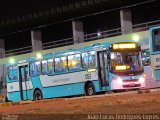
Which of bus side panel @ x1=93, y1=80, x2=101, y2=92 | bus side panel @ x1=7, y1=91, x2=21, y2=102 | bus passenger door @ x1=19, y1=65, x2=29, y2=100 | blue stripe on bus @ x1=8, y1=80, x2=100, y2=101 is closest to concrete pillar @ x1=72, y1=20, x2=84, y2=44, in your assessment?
bus side panel @ x1=7, y1=91, x2=21, y2=102

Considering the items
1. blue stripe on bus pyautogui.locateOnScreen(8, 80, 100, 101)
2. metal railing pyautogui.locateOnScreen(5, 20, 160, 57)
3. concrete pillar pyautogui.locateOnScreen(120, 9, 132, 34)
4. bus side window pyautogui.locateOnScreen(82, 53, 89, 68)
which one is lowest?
blue stripe on bus pyautogui.locateOnScreen(8, 80, 100, 101)

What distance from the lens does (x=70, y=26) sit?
61438 millimetres

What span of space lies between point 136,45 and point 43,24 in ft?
120

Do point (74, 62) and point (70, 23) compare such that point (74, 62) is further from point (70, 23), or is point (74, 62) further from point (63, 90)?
point (70, 23)

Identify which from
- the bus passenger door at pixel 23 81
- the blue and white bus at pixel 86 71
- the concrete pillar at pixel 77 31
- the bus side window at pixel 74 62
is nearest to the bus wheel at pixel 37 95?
the blue and white bus at pixel 86 71

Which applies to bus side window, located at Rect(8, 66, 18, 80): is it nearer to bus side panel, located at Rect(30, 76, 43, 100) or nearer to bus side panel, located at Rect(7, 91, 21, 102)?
bus side panel, located at Rect(7, 91, 21, 102)

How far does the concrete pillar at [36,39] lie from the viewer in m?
60.9

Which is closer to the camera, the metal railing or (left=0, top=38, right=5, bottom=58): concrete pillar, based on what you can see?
the metal railing

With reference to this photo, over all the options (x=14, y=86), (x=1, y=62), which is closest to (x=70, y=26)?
(x=1, y=62)

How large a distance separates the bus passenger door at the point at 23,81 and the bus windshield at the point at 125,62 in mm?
8734

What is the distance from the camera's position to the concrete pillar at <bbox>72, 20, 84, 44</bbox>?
55625 millimetres

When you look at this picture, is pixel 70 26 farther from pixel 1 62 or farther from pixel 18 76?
pixel 18 76

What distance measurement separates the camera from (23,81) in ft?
111

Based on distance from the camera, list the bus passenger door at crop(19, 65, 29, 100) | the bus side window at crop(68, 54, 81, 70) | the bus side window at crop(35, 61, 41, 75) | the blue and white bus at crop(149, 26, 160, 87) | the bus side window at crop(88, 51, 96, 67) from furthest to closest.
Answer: the bus passenger door at crop(19, 65, 29, 100), the bus side window at crop(35, 61, 41, 75), the bus side window at crop(68, 54, 81, 70), the bus side window at crop(88, 51, 96, 67), the blue and white bus at crop(149, 26, 160, 87)
